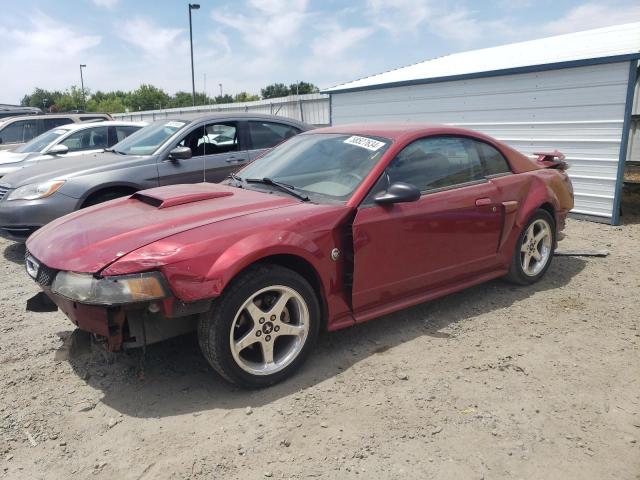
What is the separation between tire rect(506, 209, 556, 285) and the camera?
468 cm

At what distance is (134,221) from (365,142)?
176cm

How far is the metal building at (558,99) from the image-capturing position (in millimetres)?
7387

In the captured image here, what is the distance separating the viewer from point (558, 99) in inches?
316

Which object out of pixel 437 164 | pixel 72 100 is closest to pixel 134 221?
pixel 437 164

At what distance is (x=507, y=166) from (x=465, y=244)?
1.02 m

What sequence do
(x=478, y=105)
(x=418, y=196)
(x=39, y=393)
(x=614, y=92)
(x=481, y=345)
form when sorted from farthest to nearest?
(x=478, y=105)
(x=614, y=92)
(x=481, y=345)
(x=418, y=196)
(x=39, y=393)

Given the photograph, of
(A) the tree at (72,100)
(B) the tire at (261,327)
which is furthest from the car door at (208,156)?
(A) the tree at (72,100)

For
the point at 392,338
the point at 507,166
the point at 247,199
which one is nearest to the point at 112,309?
the point at 247,199

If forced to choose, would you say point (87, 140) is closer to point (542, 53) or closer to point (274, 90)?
point (542, 53)

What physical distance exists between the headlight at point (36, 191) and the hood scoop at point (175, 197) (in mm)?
2658

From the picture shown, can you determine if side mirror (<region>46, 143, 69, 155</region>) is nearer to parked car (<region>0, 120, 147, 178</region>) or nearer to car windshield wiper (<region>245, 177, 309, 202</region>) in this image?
parked car (<region>0, 120, 147, 178</region>)

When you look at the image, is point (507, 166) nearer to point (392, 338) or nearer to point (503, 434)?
point (392, 338)

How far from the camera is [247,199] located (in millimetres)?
3484

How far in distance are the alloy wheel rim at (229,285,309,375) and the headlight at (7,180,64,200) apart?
3908 millimetres
